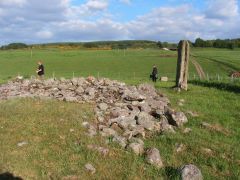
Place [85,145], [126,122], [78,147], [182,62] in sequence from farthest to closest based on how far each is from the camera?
[182,62] → [126,122] → [85,145] → [78,147]

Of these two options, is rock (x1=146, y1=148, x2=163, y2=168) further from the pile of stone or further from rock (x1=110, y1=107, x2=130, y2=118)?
Result: rock (x1=110, y1=107, x2=130, y2=118)

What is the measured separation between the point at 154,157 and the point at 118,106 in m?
5.84

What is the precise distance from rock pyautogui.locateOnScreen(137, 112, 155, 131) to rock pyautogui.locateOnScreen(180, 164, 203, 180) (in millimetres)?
4528

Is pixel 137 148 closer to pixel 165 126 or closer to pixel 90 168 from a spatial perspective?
pixel 90 168

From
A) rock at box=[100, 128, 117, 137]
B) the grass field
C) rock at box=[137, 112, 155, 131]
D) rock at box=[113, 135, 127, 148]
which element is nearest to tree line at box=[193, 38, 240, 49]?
the grass field

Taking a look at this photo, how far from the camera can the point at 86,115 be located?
18500 mm

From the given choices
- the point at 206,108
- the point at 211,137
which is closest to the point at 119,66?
the point at 206,108

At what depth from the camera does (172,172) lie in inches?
539

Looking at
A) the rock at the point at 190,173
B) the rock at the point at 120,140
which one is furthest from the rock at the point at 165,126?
the rock at the point at 190,173

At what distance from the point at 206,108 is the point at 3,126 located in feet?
33.9

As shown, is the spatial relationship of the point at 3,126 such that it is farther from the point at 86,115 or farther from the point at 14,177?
the point at 14,177

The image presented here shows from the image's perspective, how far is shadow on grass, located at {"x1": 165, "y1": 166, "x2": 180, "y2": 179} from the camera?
43.6 ft

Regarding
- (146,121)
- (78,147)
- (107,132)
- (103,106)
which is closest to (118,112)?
(103,106)

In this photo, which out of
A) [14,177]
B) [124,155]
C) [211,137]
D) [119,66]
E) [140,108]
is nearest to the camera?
[14,177]
